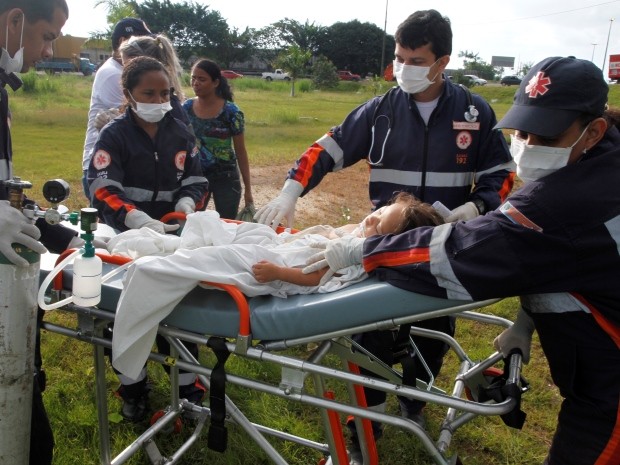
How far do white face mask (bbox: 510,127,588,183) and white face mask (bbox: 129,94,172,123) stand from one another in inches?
79.3

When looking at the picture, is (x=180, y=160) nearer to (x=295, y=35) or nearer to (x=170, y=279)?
(x=170, y=279)

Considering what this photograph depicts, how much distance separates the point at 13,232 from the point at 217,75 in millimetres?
3021

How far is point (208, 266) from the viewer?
1991mm

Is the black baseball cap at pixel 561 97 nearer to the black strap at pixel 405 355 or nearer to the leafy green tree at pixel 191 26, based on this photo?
the black strap at pixel 405 355

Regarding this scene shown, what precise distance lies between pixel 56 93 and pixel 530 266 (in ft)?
73.9

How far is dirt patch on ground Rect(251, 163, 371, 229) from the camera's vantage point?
726 centimetres

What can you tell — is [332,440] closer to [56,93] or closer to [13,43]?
[13,43]

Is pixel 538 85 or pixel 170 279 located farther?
pixel 170 279

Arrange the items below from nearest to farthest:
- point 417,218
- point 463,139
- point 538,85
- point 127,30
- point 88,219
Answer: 1. point 538,85
2. point 88,219
3. point 417,218
4. point 463,139
5. point 127,30

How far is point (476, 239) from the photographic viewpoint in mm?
1635

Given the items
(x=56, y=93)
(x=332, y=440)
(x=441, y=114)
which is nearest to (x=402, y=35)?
(x=441, y=114)

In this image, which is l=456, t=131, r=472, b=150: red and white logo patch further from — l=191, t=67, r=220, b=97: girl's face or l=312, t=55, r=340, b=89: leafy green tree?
l=312, t=55, r=340, b=89: leafy green tree

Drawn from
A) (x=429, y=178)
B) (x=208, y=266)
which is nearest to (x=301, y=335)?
(x=208, y=266)

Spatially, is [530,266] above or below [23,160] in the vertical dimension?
above
